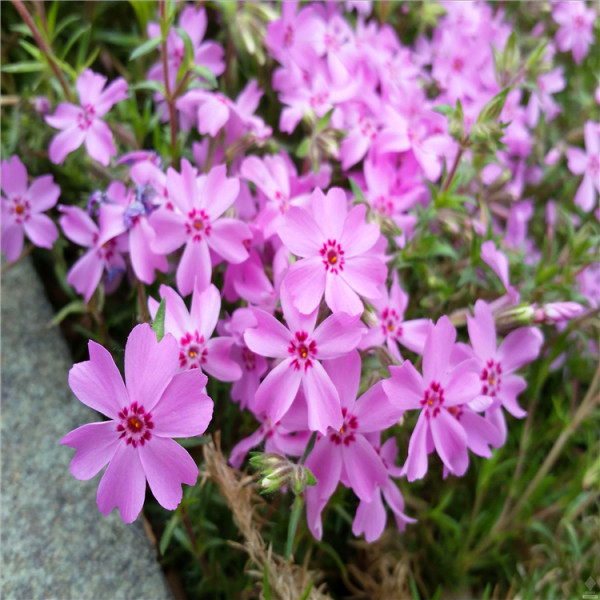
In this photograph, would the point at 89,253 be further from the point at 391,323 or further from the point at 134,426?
the point at 391,323

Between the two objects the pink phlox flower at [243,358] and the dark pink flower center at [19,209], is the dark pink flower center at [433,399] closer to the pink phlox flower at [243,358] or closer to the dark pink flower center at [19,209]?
the pink phlox flower at [243,358]

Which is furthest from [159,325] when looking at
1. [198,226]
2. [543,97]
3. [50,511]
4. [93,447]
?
[543,97]

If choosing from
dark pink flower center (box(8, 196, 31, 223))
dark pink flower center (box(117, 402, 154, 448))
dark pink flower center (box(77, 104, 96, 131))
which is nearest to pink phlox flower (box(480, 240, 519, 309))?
dark pink flower center (box(117, 402, 154, 448))

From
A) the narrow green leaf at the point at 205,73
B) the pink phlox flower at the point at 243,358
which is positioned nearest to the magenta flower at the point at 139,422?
the pink phlox flower at the point at 243,358

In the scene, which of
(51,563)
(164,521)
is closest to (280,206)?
(164,521)

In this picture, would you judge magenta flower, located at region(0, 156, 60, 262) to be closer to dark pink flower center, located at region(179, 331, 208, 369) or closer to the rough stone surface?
the rough stone surface

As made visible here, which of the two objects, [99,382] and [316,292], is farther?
[316,292]
